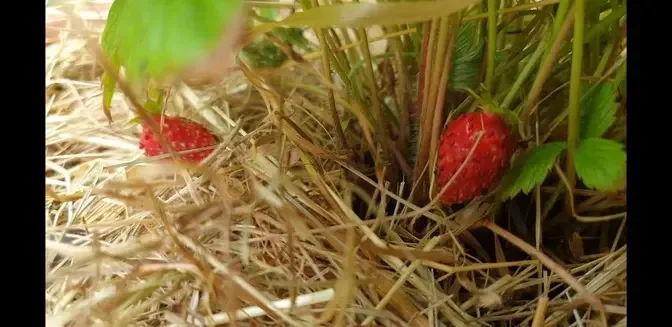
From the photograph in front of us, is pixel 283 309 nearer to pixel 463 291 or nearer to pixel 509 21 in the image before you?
pixel 463 291

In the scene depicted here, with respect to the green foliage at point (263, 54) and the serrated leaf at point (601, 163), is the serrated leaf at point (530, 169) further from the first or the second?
the green foliage at point (263, 54)

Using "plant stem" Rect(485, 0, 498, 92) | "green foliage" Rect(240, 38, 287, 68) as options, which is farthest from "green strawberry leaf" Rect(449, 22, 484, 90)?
"green foliage" Rect(240, 38, 287, 68)

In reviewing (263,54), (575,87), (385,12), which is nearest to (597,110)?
(575,87)

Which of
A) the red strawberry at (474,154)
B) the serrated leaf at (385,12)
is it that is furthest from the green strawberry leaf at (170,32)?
the red strawberry at (474,154)

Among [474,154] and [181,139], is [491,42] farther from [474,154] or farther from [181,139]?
[181,139]

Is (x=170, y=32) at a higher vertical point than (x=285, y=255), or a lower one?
higher
